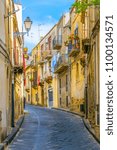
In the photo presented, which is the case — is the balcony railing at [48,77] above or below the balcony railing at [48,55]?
below

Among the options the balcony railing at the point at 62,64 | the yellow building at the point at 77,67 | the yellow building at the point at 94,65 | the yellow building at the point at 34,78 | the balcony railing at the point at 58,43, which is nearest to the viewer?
the yellow building at the point at 94,65

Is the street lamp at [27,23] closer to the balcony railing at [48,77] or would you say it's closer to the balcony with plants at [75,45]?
the balcony with plants at [75,45]

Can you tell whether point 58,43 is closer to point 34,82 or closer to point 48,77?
point 48,77

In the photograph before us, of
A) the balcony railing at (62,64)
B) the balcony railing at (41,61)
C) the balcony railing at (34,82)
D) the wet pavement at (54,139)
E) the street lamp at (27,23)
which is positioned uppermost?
the street lamp at (27,23)

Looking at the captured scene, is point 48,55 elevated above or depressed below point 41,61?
above

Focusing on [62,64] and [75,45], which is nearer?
[75,45]

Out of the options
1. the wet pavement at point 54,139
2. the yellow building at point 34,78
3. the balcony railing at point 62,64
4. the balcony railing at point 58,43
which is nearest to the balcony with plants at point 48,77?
the balcony railing at point 58,43

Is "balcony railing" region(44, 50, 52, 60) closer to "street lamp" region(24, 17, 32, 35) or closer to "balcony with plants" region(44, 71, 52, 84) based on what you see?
"balcony with plants" region(44, 71, 52, 84)

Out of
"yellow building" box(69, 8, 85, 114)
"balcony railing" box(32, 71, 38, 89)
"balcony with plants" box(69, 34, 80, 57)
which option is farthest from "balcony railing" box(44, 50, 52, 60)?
"balcony with plants" box(69, 34, 80, 57)

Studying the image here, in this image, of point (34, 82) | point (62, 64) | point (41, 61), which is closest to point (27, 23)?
point (62, 64)

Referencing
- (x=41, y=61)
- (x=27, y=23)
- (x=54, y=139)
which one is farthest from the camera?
(x=41, y=61)

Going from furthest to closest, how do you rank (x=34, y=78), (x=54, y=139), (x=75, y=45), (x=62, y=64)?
1. (x=34, y=78)
2. (x=62, y=64)
3. (x=75, y=45)
4. (x=54, y=139)

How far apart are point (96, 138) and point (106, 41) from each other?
10.4 m

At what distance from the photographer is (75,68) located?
121ft
